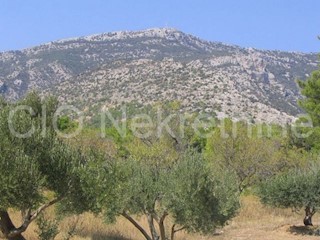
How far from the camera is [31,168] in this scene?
10.2 meters

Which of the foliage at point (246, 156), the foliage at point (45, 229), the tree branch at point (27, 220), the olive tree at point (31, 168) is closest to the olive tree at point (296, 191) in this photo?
the foliage at point (246, 156)

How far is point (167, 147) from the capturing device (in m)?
38.1

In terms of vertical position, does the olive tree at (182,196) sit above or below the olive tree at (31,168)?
below

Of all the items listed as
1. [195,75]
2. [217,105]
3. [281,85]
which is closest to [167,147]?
[217,105]

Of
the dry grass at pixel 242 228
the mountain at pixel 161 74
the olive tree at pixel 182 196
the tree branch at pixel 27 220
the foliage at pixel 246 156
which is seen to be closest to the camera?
the tree branch at pixel 27 220

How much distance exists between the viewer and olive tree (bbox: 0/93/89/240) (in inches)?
400

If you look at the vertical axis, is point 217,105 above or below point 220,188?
above

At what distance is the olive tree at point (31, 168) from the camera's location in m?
10.1

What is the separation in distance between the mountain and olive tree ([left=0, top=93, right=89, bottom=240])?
60462 millimetres

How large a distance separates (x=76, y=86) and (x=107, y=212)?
3991 inches

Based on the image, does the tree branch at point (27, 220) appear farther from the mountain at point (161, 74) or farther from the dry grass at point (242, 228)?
the mountain at point (161, 74)

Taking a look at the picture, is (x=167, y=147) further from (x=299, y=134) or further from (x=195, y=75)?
(x=195, y=75)

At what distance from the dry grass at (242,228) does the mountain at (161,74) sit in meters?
41.6

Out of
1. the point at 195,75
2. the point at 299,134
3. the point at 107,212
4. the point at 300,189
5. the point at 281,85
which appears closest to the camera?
the point at 107,212
